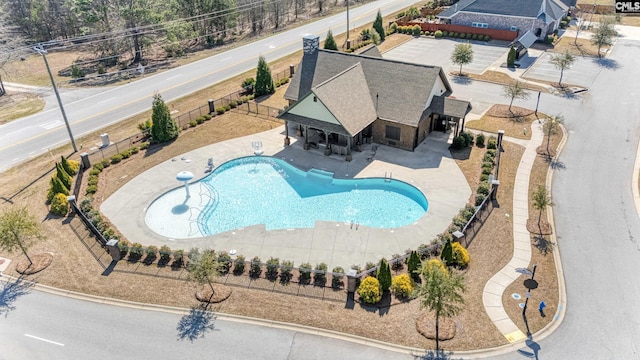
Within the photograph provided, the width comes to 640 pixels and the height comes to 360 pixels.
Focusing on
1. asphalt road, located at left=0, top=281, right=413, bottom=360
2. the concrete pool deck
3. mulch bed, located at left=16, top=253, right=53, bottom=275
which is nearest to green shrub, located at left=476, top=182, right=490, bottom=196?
the concrete pool deck

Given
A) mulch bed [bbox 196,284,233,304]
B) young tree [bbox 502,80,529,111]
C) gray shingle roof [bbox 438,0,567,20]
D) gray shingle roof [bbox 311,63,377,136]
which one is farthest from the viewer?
gray shingle roof [bbox 438,0,567,20]

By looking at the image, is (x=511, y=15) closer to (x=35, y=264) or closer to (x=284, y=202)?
(x=284, y=202)

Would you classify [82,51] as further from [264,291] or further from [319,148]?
[264,291]

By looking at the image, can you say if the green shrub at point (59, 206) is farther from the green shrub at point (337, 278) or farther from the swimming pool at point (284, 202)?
the green shrub at point (337, 278)

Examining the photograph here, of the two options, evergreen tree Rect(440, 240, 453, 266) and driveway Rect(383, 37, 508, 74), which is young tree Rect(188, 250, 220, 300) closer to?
evergreen tree Rect(440, 240, 453, 266)

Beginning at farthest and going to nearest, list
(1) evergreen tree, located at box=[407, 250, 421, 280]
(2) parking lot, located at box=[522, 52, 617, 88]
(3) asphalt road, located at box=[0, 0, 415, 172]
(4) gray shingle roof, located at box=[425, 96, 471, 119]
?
(2) parking lot, located at box=[522, 52, 617, 88] < (3) asphalt road, located at box=[0, 0, 415, 172] < (4) gray shingle roof, located at box=[425, 96, 471, 119] < (1) evergreen tree, located at box=[407, 250, 421, 280]

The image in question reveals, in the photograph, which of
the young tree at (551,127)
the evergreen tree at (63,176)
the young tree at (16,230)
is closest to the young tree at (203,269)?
the young tree at (16,230)
